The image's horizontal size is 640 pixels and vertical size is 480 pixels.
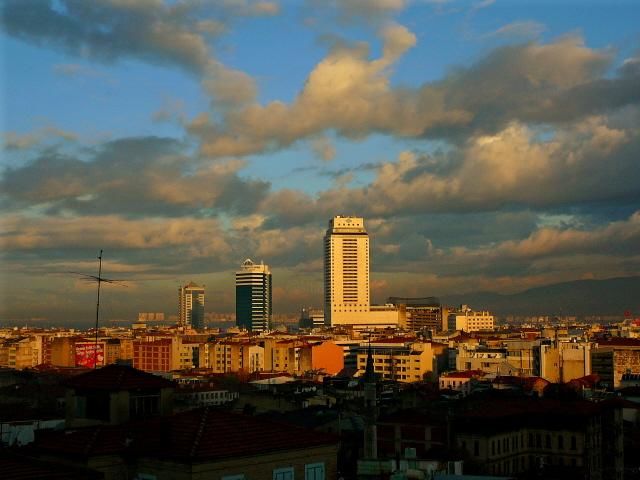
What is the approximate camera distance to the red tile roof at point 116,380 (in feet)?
66.0

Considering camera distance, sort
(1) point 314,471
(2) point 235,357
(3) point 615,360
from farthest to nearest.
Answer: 1. (2) point 235,357
2. (3) point 615,360
3. (1) point 314,471

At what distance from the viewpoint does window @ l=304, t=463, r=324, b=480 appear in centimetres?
1725

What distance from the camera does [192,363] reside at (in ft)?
511

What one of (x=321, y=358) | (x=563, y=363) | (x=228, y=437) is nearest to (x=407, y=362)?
(x=321, y=358)

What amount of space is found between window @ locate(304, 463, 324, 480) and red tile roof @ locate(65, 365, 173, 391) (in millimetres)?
5114

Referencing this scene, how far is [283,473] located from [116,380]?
5.55 metres

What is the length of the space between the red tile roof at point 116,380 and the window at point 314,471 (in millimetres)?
5114

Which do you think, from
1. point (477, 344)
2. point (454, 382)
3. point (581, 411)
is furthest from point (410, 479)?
point (477, 344)

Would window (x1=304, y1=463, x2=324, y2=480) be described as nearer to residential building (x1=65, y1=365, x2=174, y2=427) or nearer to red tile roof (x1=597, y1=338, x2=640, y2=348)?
residential building (x1=65, y1=365, x2=174, y2=427)

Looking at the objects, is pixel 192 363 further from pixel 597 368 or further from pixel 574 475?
pixel 574 475

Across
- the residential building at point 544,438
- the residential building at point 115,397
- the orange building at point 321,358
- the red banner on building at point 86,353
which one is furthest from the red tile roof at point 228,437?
the red banner on building at point 86,353

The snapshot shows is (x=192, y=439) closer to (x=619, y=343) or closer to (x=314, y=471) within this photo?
(x=314, y=471)

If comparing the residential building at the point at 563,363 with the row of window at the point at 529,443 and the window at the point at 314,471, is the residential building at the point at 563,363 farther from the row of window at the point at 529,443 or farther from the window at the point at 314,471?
the window at the point at 314,471

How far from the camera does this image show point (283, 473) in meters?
16.7
